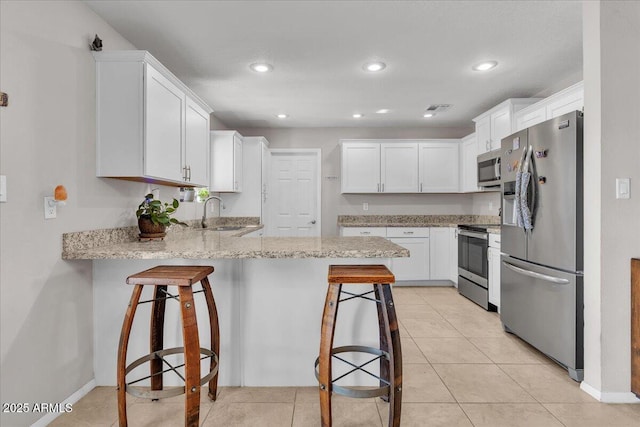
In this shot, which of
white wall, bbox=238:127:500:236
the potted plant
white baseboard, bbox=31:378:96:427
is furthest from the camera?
white wall, bbox=238:127:500:236

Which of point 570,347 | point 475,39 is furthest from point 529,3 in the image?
point 570,347

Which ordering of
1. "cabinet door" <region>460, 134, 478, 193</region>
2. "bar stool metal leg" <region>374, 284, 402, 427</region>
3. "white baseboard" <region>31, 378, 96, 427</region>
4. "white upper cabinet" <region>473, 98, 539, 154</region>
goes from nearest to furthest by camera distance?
"bar stool metal leg" <region>374, 284, 402, 427</region>
"white baseboard" <region>31, 378, 96, 427</region>
"white upper cabinet" <region>473, 98, 539, 154</region>
"cabinet door" <region>460, 134, 478, 193</region>

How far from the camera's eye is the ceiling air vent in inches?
167

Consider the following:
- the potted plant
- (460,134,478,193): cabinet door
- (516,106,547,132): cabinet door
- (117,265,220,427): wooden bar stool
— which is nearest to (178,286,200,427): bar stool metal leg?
(117,265,220,427): wooden bar stool

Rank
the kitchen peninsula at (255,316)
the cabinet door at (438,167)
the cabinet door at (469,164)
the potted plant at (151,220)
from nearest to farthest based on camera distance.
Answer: the kitchen peninsula at (255,316) → the potted plant at (151,220) → the cabinet door at (469,164) → the cabinet door at (438,167)

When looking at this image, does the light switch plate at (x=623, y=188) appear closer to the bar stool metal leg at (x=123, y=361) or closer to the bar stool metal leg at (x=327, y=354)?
the bar stool metal leg at (x=327, y=354)

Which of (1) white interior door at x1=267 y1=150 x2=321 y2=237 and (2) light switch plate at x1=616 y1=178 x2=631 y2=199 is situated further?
(1) white interior door at x1=267 y1=150 x2=321 y2=237

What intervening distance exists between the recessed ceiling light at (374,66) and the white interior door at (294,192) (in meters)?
2.40

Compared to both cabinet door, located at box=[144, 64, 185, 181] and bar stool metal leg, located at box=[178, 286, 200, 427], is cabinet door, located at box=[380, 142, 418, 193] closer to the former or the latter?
cabinet door, located at box=[144, 64, 185, 181]

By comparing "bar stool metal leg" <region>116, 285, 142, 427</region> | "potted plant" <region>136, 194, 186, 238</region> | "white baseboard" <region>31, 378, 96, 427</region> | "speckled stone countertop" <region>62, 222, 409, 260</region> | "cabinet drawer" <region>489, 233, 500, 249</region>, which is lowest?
"white baseboard" <region>31, 378, 96, 427</region>

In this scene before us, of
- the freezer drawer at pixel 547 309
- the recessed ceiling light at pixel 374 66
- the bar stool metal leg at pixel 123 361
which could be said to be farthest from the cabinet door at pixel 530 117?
the bar stool metal leg at pixel 123 361

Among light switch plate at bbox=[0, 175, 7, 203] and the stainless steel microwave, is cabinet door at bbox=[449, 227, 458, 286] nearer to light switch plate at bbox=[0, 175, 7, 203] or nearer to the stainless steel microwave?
the stainless steel microwave

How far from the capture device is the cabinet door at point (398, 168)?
16.7 feet

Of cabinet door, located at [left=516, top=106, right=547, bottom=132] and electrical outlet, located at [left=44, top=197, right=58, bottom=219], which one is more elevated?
cabinet door, located at [left=516, top=106, right=547, bottom=132]
